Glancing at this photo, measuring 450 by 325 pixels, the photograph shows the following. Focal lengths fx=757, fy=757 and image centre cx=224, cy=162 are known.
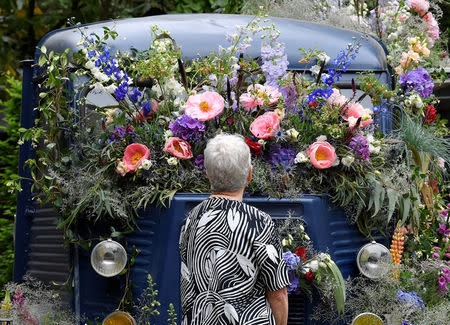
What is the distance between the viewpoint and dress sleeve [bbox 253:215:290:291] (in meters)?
3.21

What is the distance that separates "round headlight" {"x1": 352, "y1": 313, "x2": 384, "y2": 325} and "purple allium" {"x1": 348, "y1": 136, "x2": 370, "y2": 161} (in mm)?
916

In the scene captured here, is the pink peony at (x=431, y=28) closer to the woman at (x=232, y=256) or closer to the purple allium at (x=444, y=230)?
the purple allium at (x=444, y=230)

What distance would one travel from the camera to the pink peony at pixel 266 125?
4.28 m

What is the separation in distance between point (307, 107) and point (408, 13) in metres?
1.74

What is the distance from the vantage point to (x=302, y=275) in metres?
3.96

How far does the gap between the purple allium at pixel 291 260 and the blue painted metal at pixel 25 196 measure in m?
2.32

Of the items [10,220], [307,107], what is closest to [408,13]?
[307,107]

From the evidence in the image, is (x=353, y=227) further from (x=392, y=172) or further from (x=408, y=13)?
(x=408, y=13)

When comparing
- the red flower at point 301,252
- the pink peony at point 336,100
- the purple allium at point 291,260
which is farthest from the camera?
the pink peony at point 336,100

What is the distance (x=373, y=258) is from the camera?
13.8 ft

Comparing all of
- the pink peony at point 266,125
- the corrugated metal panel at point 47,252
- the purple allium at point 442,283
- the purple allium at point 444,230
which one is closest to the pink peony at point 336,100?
the pink peony at point 266,125

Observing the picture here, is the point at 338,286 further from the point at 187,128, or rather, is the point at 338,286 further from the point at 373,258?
the point at 187,128

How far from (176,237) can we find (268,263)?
0.96 m

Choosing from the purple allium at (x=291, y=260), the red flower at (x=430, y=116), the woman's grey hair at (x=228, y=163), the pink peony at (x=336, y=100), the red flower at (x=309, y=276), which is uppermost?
the woman's grey hair at (x=228, y=163)
